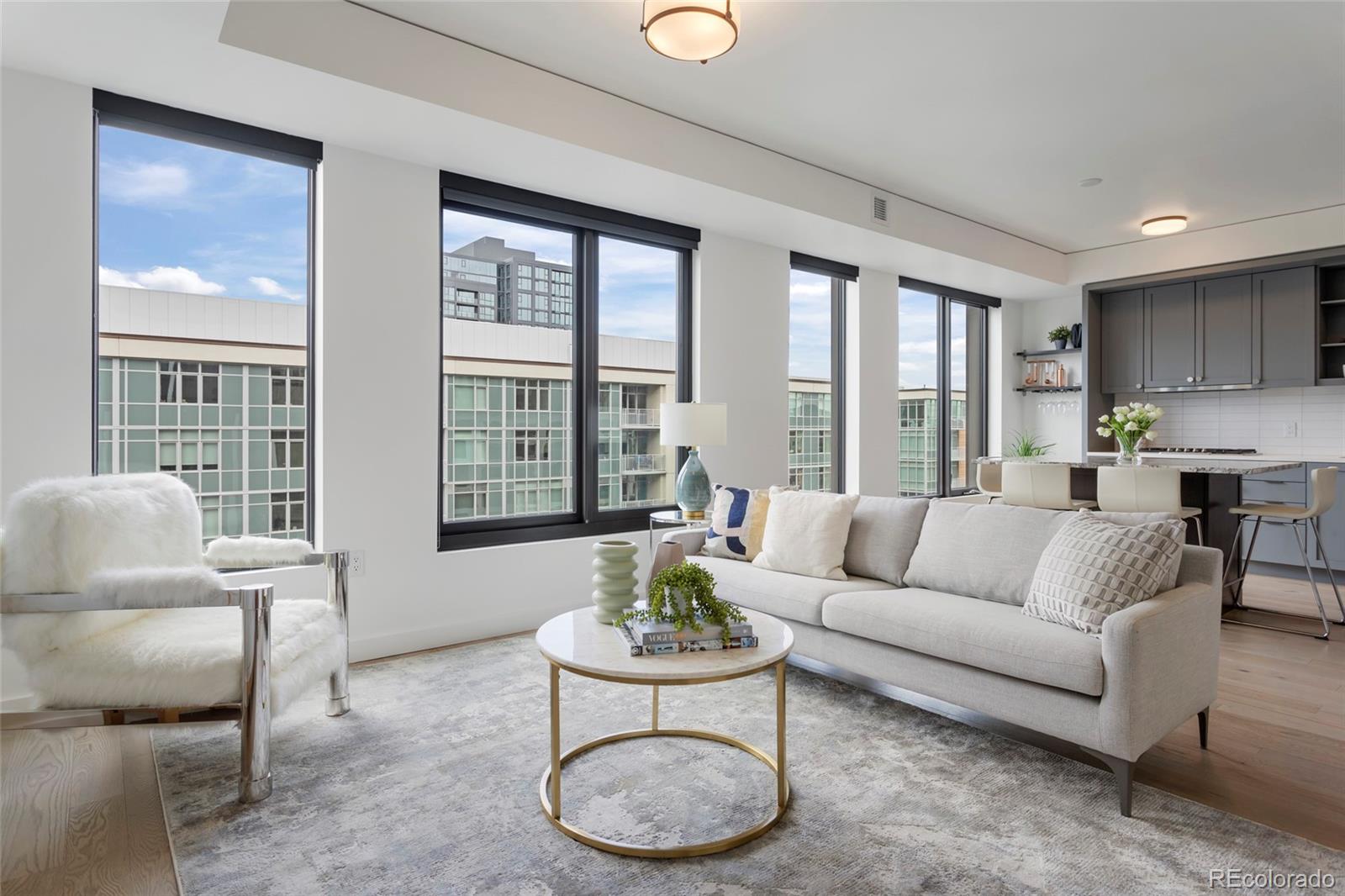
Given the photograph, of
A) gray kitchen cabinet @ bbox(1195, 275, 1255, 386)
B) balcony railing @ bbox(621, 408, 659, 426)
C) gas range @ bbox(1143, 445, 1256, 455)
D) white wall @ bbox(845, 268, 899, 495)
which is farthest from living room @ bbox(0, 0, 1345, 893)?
gas range @ bbox(1143, 445, 1256, 455)

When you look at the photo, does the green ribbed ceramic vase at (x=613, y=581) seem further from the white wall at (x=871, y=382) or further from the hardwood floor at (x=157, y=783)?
the white wall at (x=871, y=382)

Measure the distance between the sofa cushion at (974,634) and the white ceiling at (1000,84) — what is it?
239 cm

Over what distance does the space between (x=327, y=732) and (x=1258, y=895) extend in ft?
9.39

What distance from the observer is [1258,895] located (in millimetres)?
1785

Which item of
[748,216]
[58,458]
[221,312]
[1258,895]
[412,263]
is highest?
[748,216]

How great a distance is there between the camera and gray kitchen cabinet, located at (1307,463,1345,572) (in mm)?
5484

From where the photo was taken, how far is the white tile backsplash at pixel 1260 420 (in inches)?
241

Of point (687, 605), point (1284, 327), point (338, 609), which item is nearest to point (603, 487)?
point (338, 609)

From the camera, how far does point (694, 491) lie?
446 centimetres

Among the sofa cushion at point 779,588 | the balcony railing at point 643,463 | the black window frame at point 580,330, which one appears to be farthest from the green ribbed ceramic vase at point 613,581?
the balcony railing at point 643,463

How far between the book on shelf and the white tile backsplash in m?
6.04

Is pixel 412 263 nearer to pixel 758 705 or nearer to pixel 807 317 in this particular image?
pixel 758 705

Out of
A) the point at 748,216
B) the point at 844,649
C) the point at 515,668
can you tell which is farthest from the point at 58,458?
the point at 748,216

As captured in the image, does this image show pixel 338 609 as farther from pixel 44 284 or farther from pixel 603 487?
pixel 603 487
